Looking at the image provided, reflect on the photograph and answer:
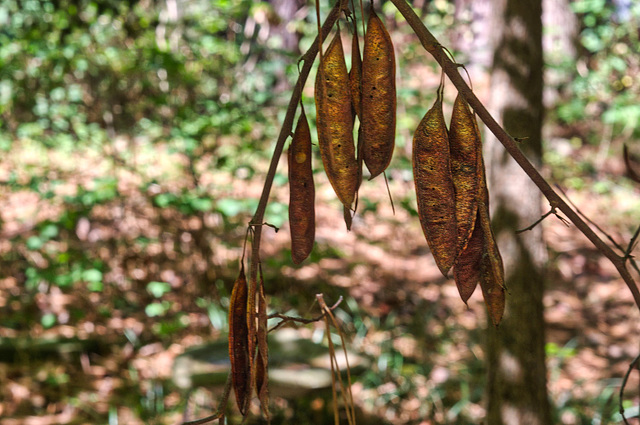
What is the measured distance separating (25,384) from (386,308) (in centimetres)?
227

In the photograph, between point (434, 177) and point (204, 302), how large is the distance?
354cm

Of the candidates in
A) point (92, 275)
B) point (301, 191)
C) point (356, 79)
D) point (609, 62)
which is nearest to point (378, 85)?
point (356, 79)

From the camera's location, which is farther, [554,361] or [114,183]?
[554,361]

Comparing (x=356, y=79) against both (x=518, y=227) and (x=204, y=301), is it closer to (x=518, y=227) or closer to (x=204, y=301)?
(x=518, y=227)

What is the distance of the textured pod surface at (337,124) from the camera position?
61 centimetres

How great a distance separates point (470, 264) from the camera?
0.61m

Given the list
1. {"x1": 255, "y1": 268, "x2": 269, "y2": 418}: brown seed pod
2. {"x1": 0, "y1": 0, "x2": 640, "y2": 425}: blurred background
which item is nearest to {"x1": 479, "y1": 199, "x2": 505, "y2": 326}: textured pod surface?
{"x1": 255, "y1": 268, "x2": 269, "y2": 418}: brown seed pod

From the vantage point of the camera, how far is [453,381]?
3.37 meters

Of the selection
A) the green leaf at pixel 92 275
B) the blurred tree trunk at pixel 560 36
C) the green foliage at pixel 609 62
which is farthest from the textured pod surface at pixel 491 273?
the blurred tree trunk at pixel 560 36

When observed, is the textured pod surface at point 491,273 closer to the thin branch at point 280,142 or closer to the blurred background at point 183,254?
the thin branch at point 280,142

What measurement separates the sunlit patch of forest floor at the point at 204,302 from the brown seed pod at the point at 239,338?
223cm

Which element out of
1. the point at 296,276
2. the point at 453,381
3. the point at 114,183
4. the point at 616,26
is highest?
the point at 616,26

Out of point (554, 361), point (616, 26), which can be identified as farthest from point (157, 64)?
point (616, 26)

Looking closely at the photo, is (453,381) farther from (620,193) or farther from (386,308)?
(620,193)
